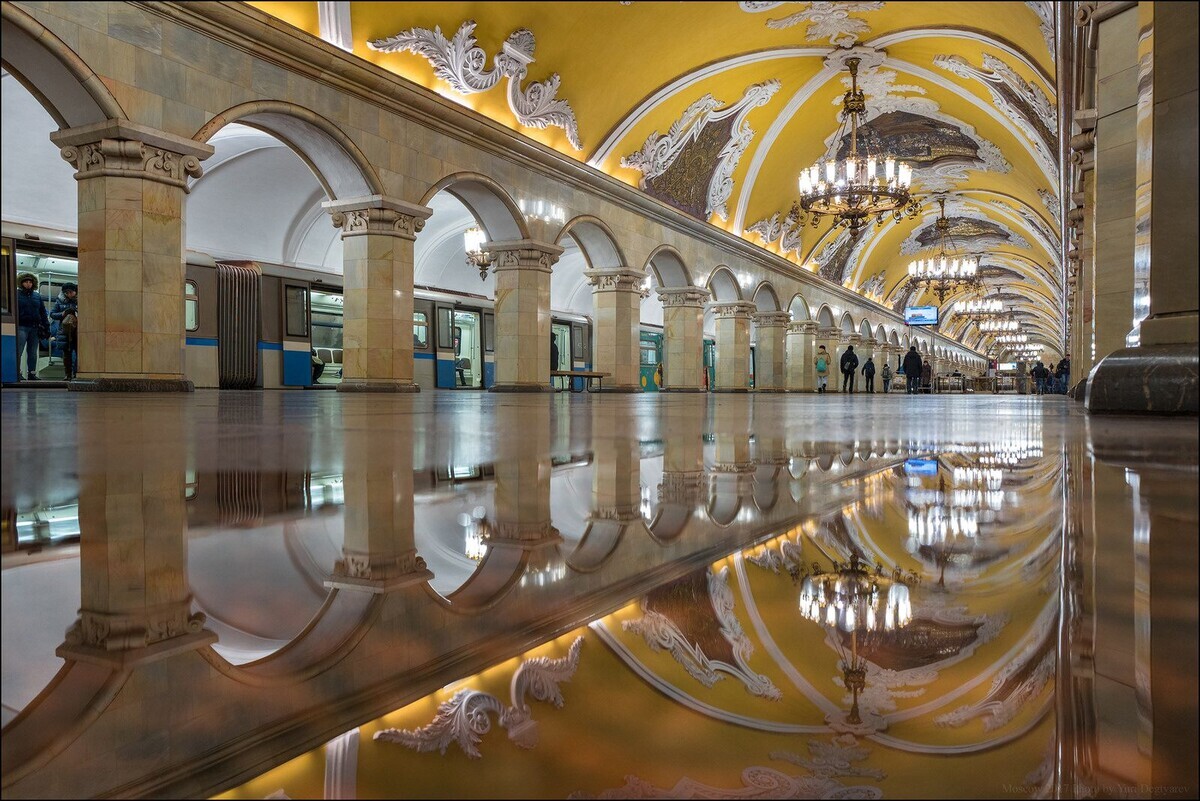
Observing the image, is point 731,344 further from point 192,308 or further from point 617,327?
point 192,308

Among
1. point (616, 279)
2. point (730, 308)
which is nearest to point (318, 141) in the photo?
point (616, 279)

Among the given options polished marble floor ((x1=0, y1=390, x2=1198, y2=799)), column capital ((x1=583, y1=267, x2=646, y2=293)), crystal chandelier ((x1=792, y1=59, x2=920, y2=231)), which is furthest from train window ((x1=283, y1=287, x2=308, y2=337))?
polished marble floor ((x1=0, y1=390, x2=1198, y2=799))

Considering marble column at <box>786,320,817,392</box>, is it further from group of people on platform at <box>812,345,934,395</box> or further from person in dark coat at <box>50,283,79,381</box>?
person in dark coat at <box>50,283,79,381</box>

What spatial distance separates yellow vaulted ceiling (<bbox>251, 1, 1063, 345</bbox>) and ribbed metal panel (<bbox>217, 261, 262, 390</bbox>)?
13.7ft

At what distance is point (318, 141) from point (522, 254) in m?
4.04

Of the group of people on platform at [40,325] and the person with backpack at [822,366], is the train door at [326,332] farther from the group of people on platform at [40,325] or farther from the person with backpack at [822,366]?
the person with backpack at [822,366]

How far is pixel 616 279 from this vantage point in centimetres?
1592

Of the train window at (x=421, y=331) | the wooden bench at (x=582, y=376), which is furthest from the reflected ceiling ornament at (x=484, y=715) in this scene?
the train window at (x=421, y=331)

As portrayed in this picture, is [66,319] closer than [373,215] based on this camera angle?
No

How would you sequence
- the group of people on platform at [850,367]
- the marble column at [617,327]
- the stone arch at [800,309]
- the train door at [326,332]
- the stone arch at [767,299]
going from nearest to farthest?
the train door at [326,332], the marble column at [617,327], the stone arch at [767,299], the stone arch at [800,309], the group of people on platform at [850,367]

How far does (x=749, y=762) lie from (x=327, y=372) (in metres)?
14.6

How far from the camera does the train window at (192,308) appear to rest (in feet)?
38.1

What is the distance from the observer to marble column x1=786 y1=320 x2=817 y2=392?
26578 millimetres

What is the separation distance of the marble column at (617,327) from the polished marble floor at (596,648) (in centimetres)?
1484
